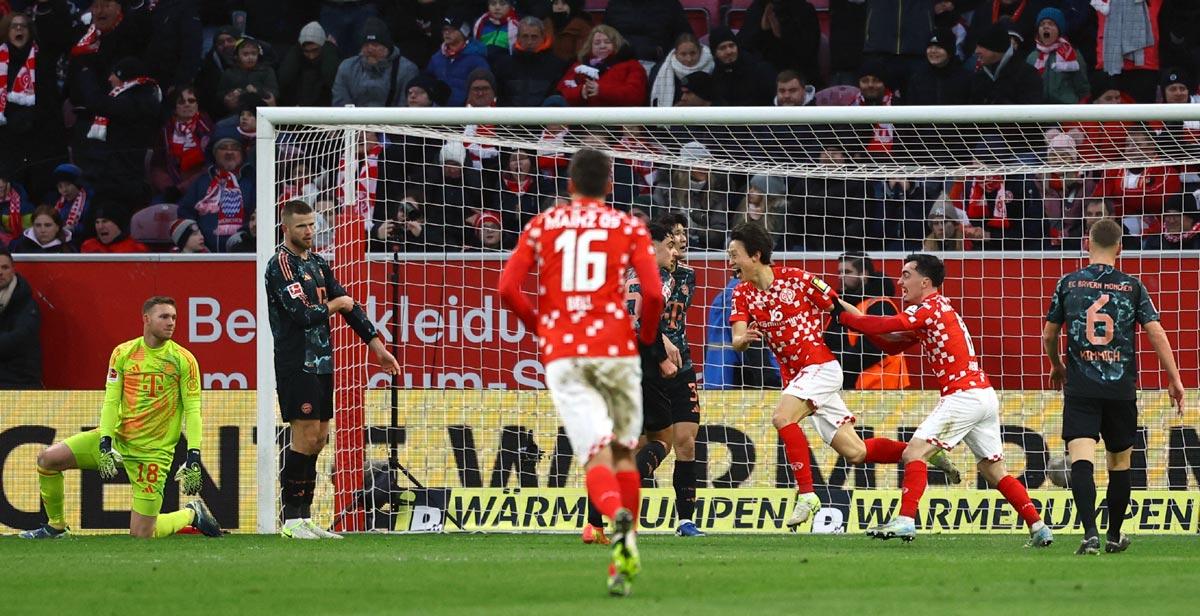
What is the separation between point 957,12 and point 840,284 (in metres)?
5.10

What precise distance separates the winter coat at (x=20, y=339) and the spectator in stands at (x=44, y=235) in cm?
186

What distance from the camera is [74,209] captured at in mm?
16703

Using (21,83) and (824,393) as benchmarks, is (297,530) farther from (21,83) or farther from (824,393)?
(21,83)

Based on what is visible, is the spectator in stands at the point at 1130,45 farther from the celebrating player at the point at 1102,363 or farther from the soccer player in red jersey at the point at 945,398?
the celebrating player at the point at 1102,363

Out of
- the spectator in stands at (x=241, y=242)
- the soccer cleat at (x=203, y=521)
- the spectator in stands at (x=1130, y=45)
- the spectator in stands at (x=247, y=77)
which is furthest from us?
the spectator in stands at (x=247, y=77)

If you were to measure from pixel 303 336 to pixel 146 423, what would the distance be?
1690 mm

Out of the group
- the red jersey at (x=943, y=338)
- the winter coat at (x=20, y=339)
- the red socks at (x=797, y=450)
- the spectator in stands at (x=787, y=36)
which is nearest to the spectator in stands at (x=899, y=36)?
the spectator in stands at (x=787, y=36)

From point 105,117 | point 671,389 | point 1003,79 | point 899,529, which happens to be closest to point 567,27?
point 1003,79

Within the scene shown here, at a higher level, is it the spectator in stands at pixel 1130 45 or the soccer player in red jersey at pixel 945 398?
the spectator in stands at pixel 1130 45

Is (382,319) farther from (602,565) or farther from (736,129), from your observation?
(602,565)

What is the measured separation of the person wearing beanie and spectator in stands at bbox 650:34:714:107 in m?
2.60

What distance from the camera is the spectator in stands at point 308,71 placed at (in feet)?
57.1

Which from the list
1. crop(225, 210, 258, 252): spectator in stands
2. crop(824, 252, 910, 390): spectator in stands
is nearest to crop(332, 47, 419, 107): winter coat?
crop(225, 210, 258, 252): spectator in stands

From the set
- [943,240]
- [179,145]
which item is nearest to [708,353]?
[943,240]
